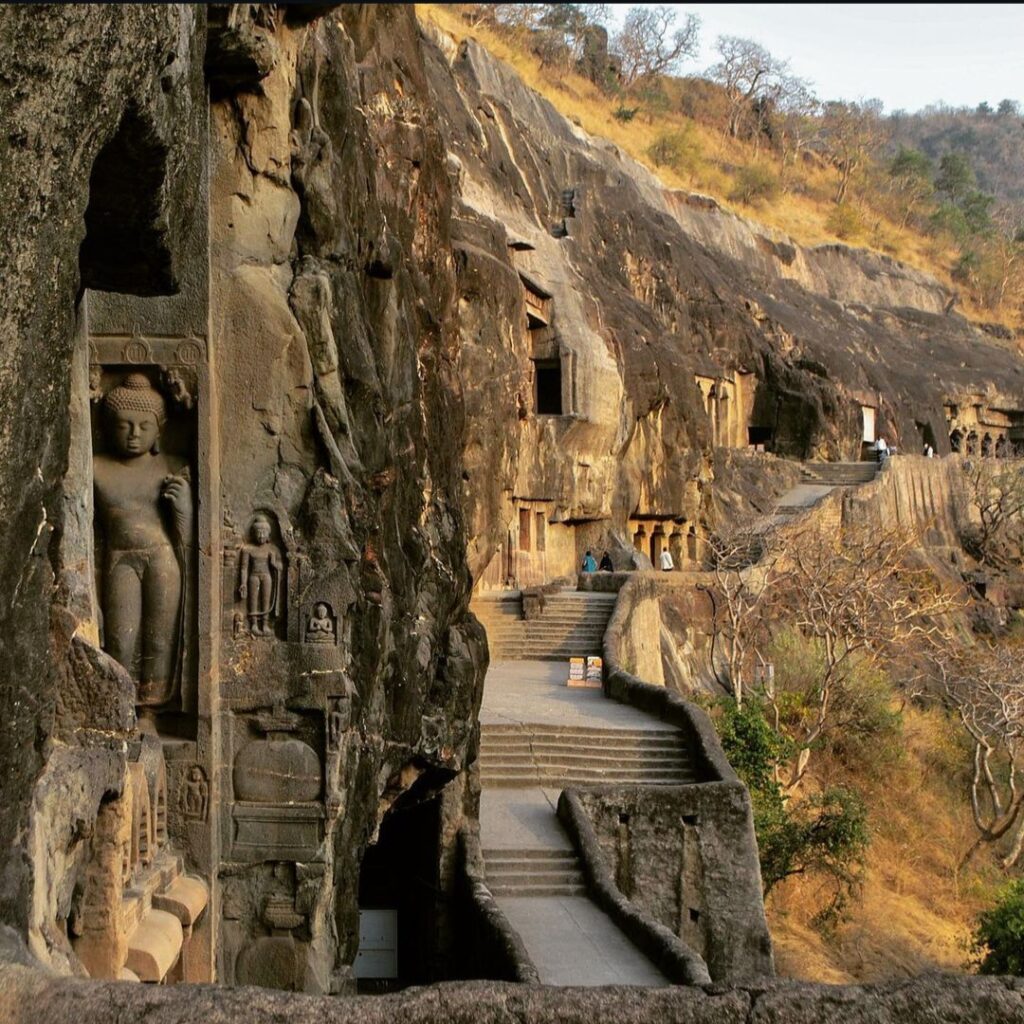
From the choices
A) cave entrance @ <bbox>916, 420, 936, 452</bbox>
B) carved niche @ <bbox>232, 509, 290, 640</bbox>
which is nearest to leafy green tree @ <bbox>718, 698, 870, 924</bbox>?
carved niche @ <bbox>232, 509, 290, 640</bbox>

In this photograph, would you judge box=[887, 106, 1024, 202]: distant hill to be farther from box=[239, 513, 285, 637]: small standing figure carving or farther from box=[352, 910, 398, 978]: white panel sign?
box=[239, 513, 285, 637]: small standing figure carving

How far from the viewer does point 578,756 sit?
20.0 meters

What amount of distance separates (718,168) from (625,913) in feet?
244

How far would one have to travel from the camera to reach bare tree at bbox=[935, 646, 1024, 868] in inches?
1027

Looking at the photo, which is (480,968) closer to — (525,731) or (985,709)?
(525,731)

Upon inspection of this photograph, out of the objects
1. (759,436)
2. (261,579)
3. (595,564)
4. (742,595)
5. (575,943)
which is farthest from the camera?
(759,436)

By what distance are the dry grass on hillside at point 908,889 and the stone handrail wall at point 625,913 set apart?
422 centimetres

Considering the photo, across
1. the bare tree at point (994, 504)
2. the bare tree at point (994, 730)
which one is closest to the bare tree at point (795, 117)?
the bare tree at point (994, 504)

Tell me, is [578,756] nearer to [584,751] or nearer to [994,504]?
[584,751]

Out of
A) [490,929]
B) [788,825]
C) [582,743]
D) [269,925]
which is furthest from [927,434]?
[269,925]

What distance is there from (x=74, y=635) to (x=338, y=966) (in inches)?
173

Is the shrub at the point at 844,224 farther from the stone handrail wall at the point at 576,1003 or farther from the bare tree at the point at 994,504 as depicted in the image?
the stone handrail wall at the point at 576,1003

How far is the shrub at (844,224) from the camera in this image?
81312 mm

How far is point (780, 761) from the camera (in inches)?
955
